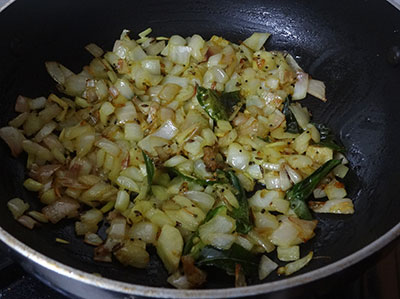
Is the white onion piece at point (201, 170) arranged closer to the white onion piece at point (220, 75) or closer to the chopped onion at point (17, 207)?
the white onion piece at point (220, 75)

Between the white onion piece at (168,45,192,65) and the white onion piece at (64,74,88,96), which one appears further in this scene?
the white onion piece at (168,45,192,65)

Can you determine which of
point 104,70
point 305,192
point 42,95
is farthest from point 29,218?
point 305,192

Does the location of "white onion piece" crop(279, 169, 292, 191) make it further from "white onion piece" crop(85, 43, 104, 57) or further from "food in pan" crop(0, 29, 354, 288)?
"white onion piece" crop(85, 43, 104, 57)

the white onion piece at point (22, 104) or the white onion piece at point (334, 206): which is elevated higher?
the white onion piece at point (22, 104)

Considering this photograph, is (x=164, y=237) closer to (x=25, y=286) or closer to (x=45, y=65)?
(x=25, y=286)

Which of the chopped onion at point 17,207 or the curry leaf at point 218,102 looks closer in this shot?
the chopped onion at point 17,207

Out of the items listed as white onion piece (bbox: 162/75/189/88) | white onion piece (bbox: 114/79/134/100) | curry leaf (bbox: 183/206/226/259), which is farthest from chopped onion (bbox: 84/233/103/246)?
white onion piece (bbox: 162/75/189/88)

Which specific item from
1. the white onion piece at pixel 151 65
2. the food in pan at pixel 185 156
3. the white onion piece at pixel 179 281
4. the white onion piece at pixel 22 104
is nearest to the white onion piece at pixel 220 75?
the food in pan at pixel 185 156
